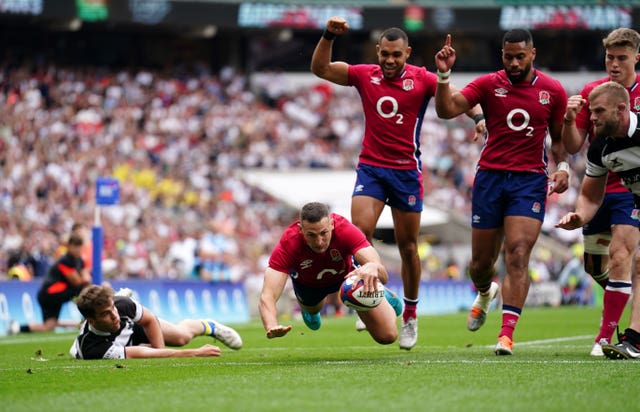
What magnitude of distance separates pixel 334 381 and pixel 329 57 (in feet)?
13.0

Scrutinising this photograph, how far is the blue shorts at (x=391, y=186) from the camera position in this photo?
1073 centimetres

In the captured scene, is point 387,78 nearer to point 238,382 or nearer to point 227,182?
point 238,382

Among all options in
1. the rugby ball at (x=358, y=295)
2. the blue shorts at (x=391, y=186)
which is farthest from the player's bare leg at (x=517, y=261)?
the rugby ball at (x=358, y=295)

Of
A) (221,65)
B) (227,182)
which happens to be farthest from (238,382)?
(221,65)

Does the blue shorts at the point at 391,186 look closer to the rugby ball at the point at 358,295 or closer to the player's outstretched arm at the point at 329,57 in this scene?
the player's outstretched arm at the point at 329,57

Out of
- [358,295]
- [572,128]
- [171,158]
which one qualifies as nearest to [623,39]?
[572,128]

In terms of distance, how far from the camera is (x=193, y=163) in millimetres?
34062

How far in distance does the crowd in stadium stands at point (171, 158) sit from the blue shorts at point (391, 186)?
426 inches

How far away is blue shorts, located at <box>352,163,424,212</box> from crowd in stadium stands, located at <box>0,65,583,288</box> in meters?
10.8

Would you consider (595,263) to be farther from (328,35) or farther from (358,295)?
(328,35)

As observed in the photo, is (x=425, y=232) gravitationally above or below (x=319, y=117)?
below

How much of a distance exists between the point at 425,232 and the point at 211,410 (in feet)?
108

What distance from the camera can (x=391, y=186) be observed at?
10773 mm

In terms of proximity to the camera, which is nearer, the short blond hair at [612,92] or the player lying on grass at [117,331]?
the short blond hair at [612,92]
